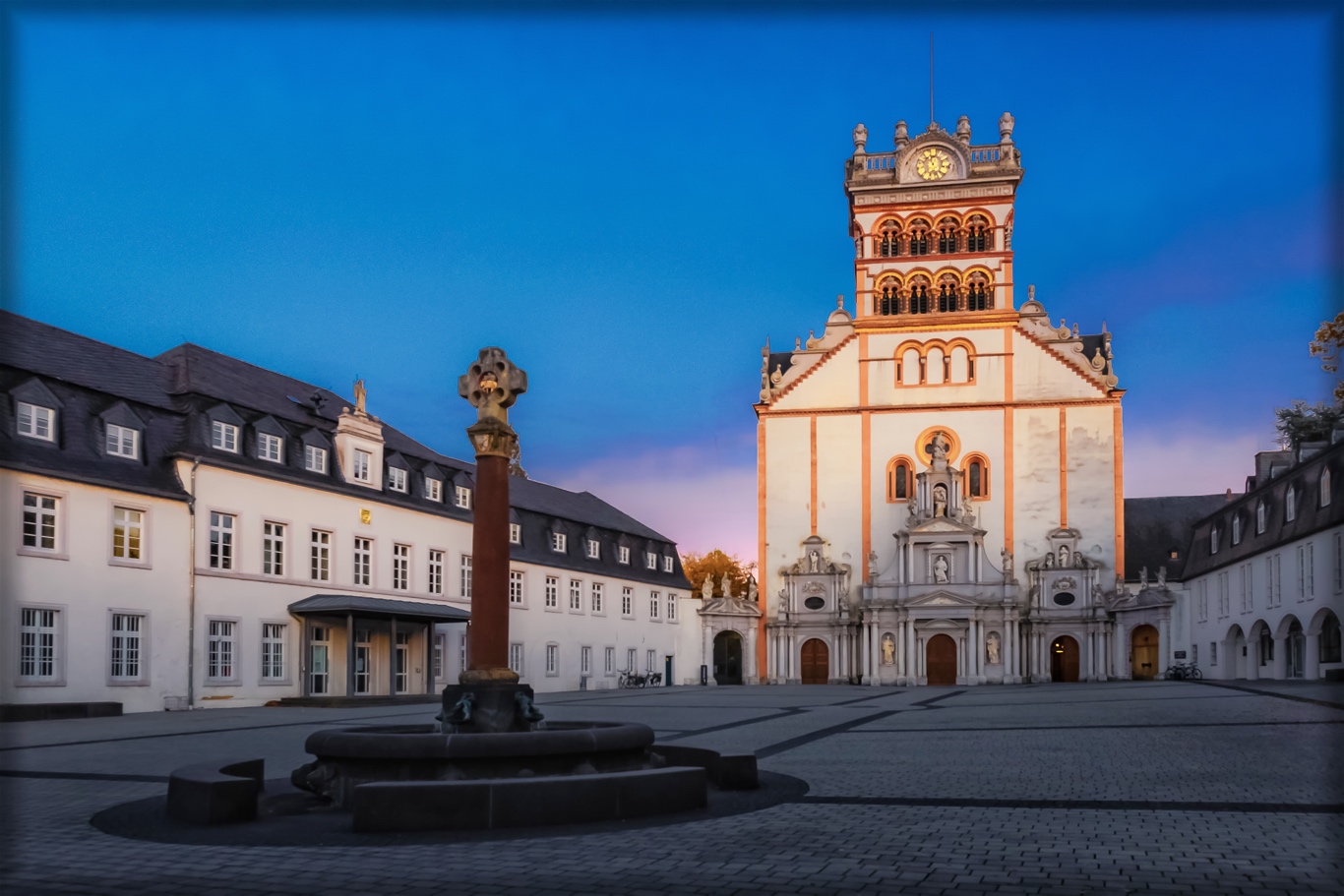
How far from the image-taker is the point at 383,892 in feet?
27.2

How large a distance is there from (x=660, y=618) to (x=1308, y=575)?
32387mm

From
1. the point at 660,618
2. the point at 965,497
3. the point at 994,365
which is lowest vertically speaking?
the point at 660,618

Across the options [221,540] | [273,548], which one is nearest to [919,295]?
[273,548]

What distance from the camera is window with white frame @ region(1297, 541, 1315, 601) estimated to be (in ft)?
144

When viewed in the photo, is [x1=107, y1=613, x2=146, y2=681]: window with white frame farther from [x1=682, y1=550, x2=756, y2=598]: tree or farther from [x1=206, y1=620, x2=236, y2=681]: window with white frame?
[x1=682, y1=550, x2=756, y2=598]: tree

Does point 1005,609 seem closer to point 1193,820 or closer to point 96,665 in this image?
point 96,665

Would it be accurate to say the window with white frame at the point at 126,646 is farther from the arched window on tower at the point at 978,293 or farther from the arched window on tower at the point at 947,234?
the arched window on tower at the point at 947,234

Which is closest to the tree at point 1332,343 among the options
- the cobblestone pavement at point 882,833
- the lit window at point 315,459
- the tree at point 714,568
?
the cobblestone pavement at point 882,833

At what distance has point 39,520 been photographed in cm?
3138

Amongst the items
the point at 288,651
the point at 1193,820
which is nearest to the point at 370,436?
the point at 288,651

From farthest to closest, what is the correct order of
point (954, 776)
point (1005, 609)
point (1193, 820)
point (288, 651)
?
1. point (1005, 609)
2. point (288, 651)
3. point (954, 776)
4. point (1193, 820)

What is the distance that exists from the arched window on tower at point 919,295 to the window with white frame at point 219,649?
41906 mm

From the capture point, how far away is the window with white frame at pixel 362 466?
145 ft

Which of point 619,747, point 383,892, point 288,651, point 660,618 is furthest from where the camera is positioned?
point 660,618
